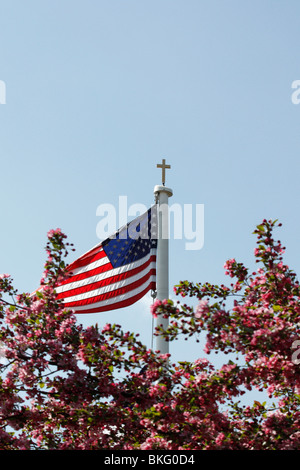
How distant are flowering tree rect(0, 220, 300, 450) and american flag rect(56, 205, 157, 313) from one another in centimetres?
344

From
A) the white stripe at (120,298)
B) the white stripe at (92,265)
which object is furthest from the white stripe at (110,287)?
the white stripe at (92,265)

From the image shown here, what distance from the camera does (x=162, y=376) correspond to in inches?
261

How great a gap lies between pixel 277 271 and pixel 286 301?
0.40 metres

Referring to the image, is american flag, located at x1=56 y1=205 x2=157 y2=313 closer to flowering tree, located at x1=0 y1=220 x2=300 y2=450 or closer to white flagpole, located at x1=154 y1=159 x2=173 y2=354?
white flagpole, located at x1=154 y1=159 x2=173 y2=354

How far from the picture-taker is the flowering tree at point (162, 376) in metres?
6.20

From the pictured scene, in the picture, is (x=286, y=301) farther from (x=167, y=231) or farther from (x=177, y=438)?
(x=167, y=231)

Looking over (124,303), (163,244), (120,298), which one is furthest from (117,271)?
(163,244)

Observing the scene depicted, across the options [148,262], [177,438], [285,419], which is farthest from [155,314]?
[148,262]

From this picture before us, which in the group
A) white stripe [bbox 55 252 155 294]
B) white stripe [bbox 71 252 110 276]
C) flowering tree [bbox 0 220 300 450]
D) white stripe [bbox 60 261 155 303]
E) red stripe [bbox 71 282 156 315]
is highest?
white stripe [bbox 71 252 110 276]

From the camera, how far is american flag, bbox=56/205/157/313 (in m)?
11.3

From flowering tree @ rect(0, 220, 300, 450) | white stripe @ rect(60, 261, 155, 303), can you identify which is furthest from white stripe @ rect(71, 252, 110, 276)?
flowering tree @ rect(0, 220, 300, 450)

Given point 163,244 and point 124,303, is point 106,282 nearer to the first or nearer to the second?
point 124,303

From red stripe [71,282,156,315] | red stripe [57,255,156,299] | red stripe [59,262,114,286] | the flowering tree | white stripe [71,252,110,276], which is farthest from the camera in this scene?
white stripe [71,252,110,276]

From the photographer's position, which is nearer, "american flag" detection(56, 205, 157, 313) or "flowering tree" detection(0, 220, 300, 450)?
"flowering tree" detection(0, 220, 300, 450)
